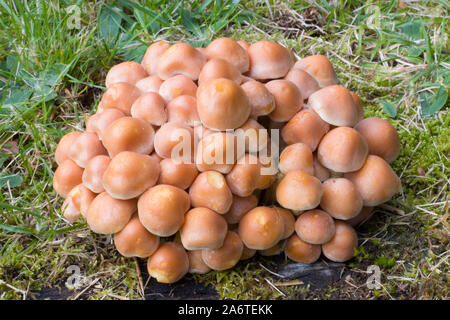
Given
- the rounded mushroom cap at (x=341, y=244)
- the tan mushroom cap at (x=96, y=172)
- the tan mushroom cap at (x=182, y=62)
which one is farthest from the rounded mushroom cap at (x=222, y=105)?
the rounded mushroom cap at (x=341, y=244)

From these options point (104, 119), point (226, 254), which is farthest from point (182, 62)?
point (226, 254)

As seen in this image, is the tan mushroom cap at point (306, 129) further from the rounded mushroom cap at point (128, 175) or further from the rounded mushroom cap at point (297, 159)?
the rounded mushroom cap at point (128, 175)

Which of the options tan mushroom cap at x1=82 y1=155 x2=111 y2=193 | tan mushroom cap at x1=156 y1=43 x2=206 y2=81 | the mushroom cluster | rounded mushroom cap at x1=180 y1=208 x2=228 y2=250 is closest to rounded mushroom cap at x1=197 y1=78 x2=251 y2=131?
the mushroom cluster

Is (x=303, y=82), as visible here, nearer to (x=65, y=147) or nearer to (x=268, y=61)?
(x=268, y=61)

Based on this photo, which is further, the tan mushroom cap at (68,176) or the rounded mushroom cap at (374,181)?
the tan mushroom cap at (68,176)

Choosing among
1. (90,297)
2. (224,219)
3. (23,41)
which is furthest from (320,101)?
(23,41)

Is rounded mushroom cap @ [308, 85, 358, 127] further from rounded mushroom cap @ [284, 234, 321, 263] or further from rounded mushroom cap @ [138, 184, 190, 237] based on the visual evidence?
rounded mushroom cap @ [138, 184, 190, 237]

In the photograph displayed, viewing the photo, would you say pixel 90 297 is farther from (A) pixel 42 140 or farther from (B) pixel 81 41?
(B) pixel 81 41
